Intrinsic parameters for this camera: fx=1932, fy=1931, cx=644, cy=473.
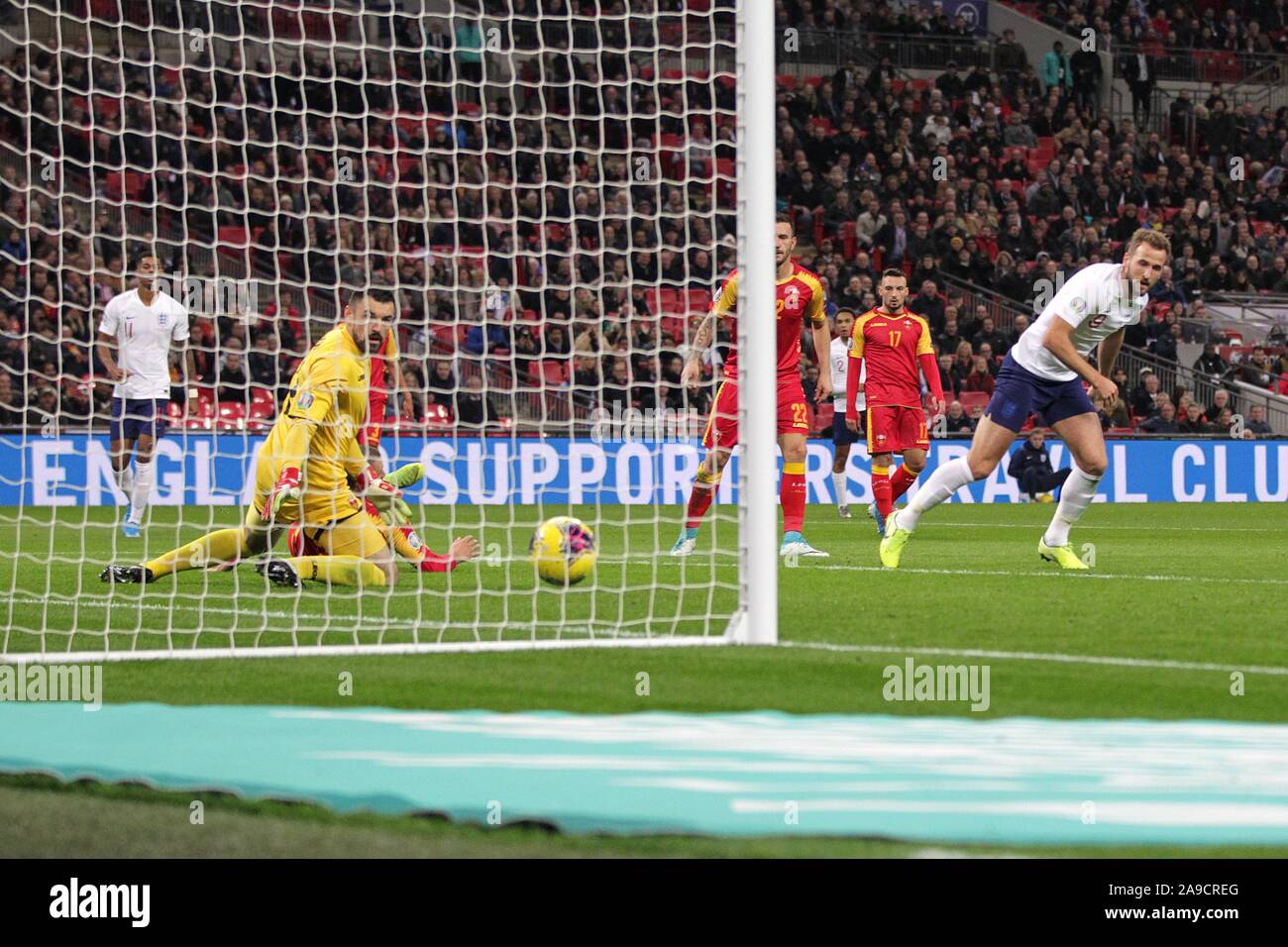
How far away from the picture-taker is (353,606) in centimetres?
909

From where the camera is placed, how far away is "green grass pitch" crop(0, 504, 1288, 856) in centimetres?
443

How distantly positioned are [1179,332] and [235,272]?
42.1 feet

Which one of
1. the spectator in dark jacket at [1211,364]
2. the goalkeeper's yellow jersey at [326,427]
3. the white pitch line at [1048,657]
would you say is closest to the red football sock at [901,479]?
the goalkeeper's yellow jersey at [326,427]

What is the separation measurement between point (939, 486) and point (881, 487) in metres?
3.83

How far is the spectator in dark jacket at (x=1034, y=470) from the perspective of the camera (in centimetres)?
2245

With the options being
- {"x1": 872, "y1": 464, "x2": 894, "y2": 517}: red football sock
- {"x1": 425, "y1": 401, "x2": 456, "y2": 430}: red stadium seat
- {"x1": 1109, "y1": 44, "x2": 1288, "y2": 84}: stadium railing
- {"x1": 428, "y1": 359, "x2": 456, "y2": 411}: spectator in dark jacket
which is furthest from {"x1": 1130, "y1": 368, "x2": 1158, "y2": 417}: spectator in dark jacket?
{"x1": 428, "y1": 359, "x2": 456, "y2": 411}: spectator in dark jacket

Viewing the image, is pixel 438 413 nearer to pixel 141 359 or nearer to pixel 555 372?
pixel 555 372

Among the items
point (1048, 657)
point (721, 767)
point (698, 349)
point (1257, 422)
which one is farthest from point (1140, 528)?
point (721, 767)

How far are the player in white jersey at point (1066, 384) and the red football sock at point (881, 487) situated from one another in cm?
335

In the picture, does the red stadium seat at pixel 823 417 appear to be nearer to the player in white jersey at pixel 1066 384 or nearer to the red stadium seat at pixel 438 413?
the red stadium seat at pixel 438 413

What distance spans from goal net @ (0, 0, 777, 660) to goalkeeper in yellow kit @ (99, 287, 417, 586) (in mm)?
207

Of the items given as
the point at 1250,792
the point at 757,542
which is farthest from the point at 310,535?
the point at 1250,792

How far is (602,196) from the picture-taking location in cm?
1327
